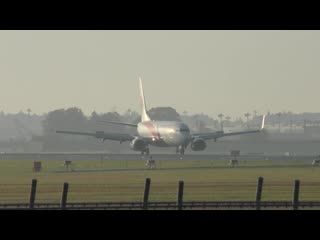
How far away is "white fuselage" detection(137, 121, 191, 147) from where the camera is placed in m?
91.6

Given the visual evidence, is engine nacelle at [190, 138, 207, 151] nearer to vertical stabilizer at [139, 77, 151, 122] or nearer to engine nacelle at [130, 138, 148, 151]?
engine nacelle at [130, 138, 148, 151]

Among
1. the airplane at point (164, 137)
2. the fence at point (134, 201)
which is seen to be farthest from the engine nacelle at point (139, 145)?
the fence at point (134, 201)

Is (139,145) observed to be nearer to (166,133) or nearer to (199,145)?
(166,133)

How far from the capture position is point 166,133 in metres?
93.8

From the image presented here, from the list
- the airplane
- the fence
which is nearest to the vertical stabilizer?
the airplane

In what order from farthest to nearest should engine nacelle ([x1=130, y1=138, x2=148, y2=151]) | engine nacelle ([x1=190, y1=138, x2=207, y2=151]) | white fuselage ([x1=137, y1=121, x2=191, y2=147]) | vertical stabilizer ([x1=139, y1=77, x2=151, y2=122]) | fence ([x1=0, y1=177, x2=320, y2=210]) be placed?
vertical stabilizer ([x1=139, y1=77, x2=151, y2=122]) → engine nacelle ([x1=190, y1=138, x2=207, y2=151]) → engine nacelle ([x1=130, y1=138, x2=148, y2=151]) → white fuselage ([x1=137, y1=121, x2=191, y2=147]) → fence ([x1=0, y1=177, x2=320, y2=210])

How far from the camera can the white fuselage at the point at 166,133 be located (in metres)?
91.6

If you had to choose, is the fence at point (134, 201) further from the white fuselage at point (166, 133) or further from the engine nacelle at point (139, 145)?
the engine nacelle at point (139, 145)

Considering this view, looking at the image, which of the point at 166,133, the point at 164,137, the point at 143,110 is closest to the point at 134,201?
the point at 166,133

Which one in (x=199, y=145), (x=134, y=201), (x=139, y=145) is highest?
(x=199, y=145)
